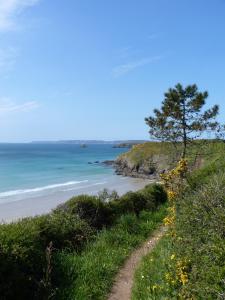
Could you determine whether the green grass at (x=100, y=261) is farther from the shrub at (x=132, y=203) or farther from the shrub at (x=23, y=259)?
the shrub at (x=132, y=203)

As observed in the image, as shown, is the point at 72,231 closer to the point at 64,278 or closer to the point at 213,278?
the point at 64,278

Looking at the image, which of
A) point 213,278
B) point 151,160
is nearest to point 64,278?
point 213,278

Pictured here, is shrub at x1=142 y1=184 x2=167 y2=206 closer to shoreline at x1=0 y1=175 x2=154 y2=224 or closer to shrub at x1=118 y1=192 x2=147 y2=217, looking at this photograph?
shrub at x1=118 y1=192 x2=147 y2=217

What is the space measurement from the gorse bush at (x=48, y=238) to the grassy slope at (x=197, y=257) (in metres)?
1.82

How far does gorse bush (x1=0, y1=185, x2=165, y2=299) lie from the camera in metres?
7.24

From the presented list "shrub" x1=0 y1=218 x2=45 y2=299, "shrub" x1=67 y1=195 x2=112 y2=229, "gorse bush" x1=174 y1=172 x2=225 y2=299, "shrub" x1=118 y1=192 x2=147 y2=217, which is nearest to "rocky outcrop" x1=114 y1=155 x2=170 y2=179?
"shrub" x1=118 y1=192 x2=147 y2=217

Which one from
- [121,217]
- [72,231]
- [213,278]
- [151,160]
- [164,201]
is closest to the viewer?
[213,278]

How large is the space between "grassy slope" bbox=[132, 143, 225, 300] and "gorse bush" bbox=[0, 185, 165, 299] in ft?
5.97

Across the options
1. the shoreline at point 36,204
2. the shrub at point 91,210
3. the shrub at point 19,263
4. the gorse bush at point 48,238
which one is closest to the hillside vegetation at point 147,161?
the shoreline at point 36,204

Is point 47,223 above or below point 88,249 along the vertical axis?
above

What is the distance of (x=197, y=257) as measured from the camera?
6332 millimetres

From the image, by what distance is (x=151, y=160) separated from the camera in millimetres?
59375

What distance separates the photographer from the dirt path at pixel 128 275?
804 centimetres

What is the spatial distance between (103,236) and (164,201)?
7.46 metres
